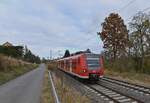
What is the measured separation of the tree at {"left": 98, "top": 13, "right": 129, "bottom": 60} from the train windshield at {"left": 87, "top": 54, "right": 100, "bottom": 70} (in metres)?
27.7

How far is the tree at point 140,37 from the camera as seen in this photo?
168 feet

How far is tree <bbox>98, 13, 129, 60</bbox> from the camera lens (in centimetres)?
6087

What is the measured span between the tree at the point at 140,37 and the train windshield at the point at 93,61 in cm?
1981

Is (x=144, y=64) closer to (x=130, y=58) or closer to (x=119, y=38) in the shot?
(x=130, y=58)

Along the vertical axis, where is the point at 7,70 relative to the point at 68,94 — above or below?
above

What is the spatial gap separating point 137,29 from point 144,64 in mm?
6061

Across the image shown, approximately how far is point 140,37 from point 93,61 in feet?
72.3

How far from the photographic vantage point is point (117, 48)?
201 feet

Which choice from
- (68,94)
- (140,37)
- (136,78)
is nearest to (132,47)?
(140,37)

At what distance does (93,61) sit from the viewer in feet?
104

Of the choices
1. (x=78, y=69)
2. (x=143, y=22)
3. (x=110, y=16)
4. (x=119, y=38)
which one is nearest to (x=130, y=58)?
(x=143, y=22)

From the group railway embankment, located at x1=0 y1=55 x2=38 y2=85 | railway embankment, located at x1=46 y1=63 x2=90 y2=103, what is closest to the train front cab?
railway embankment, located at x1=46 y1=63 x2=90 y2=103

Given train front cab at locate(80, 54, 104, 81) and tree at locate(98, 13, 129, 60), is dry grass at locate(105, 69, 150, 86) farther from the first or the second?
tree at locate(98, 13, 129, 60)

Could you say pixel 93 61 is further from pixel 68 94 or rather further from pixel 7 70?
pixel 7 70
